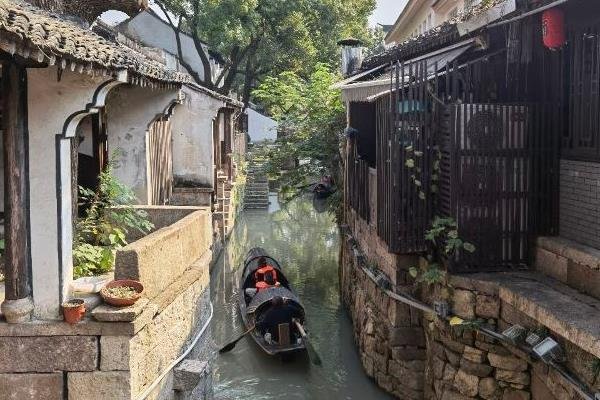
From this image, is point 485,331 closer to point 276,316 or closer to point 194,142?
point 276,316

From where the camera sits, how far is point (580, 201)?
839 centimetres

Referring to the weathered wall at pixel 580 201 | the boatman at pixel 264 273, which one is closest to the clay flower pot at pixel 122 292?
the weathered wall at pixel 580 201

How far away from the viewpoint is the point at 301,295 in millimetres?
17719

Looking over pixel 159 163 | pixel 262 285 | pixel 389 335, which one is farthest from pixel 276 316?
pixel 159 163

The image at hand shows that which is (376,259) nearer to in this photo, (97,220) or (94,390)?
(97,220)

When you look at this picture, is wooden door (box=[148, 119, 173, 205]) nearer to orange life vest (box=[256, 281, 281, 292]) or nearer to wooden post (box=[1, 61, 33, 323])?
orange life vest (box=[256, 281, 281, 292])

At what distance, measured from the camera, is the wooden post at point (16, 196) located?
17.4 feet

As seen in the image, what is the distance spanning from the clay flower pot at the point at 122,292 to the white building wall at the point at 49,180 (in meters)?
0.39

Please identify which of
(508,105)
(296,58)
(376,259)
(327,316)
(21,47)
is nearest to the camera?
(21,47)

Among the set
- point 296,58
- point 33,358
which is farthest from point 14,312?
point 296,58

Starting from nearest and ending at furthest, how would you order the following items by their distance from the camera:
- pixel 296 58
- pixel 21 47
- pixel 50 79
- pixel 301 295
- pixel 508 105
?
pixel 21 47 → pixel 50 79 → pixel 508 105 → pixel 301 295 → pixel 296 58

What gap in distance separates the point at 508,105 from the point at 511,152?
62 cm

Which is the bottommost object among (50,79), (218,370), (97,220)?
(218,370)

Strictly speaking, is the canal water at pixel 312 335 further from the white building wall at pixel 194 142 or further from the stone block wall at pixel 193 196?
the white building wall at pixel 194 142
